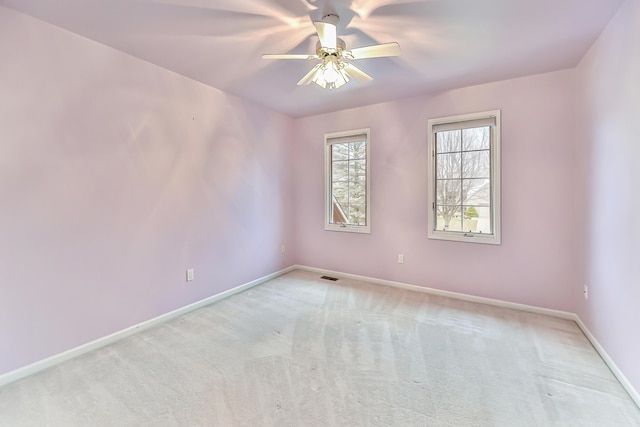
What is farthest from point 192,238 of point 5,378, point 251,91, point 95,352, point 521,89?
point 521,89

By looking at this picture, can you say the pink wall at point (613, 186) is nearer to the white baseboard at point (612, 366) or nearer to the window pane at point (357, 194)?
the white baseboard at point (612, 366)

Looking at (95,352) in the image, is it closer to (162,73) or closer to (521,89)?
(162,73)

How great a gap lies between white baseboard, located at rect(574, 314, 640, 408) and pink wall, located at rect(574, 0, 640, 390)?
0.04 metres

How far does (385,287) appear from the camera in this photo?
363 centimetres

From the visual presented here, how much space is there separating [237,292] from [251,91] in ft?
7.95

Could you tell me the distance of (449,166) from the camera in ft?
10.8

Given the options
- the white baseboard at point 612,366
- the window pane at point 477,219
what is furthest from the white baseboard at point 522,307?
the window pane at point 477,219

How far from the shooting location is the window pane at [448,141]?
3.24m

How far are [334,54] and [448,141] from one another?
1967 mm

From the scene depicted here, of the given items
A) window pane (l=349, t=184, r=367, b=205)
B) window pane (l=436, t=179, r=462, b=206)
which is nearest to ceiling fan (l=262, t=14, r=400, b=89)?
window pane (l=436, t=179, r=462, b=206)

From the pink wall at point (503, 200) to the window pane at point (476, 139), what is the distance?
0.20 metres

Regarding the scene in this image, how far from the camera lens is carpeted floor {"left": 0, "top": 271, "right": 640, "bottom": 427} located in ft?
5.04

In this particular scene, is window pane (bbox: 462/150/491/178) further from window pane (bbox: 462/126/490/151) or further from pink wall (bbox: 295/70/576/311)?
pink wall (bbox: 295/70/576/311)

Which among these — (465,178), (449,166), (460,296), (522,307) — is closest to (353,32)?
(449,166)
